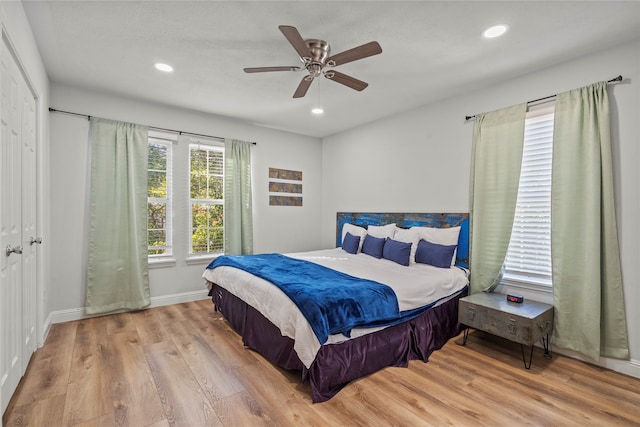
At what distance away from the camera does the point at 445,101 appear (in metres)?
3.77

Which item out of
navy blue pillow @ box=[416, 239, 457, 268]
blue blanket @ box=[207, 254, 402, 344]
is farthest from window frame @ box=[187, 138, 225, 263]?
navy blue pillow @ box=[416, 239, 457, 268]

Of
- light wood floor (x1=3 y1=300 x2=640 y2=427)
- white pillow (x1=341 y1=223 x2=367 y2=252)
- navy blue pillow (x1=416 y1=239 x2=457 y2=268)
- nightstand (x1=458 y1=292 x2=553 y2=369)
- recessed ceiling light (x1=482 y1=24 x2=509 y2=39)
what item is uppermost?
recessed ceiling light (x1=482 y1=24 x2=509 y2=39)

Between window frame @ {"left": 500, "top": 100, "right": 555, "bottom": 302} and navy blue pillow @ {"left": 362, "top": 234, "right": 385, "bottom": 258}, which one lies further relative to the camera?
navy blue pillow @ {"left": 362, "top": 234, "right": 385, "bottom": 258}

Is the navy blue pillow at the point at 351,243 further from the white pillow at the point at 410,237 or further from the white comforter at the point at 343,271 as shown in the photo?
the white pillow at the point at 410,237

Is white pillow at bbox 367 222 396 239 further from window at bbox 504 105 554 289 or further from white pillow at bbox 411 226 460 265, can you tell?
window at bbox 504 105 554 289

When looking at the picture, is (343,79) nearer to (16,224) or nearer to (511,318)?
(511,318)

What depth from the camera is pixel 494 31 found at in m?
2.36

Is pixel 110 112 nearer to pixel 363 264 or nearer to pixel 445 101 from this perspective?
pixel 363 264

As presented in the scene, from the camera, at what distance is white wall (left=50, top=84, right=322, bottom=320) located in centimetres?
345

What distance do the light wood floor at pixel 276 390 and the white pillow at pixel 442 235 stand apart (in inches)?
41.8

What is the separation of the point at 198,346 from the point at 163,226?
6.28ft

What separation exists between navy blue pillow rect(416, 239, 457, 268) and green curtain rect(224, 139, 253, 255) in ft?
8.22

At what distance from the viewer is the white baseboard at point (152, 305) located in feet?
11.1

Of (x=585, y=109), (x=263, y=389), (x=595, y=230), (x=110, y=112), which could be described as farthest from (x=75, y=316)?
(x=585, y=109)
